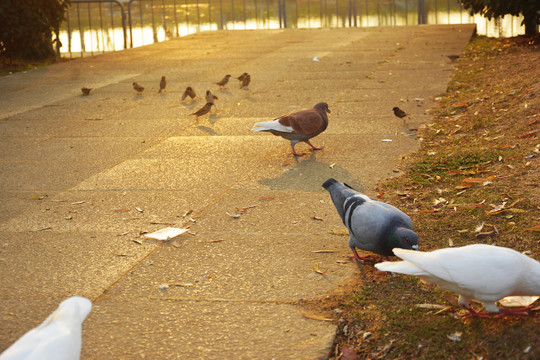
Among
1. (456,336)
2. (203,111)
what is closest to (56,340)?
(456,336)

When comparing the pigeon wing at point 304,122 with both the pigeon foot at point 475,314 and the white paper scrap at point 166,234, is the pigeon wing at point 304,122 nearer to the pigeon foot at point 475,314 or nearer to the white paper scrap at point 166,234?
the white paper scrap at point 166,234

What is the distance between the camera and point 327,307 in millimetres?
4000

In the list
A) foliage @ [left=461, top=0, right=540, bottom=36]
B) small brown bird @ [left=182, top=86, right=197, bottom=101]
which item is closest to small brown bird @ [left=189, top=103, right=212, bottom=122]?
small brown bird @ [left=182, top=86, right=197, bottom=101]

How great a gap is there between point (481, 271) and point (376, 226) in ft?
2.97

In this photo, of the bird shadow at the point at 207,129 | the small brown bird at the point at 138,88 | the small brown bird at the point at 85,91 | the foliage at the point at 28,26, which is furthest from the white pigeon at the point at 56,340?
the foliage at the point at 28,26

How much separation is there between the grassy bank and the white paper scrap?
5.44 ft

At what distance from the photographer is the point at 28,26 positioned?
16125 mm

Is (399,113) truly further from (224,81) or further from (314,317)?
(314,317)

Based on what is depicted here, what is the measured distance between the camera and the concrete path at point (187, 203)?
12.9 ft

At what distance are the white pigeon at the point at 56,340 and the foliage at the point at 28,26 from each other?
562 inches

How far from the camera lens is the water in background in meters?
21.8

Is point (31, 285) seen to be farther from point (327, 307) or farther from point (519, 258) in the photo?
point (519, 258)

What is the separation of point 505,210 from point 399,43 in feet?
42.3

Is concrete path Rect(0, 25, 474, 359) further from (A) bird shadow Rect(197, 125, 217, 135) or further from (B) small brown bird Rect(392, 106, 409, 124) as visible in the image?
(B) small brown bird Rect(392, 106, 409, 124)
